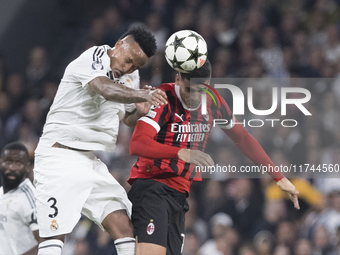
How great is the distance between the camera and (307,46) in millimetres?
7168

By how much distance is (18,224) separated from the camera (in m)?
4.45

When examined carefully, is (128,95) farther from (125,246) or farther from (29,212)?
(29,212)

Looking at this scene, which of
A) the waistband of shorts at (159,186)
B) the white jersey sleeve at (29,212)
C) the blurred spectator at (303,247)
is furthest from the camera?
the blurred spectator at (303,247)

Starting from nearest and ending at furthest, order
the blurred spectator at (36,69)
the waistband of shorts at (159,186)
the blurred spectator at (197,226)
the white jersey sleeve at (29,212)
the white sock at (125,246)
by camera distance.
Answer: the white sock at (125,246), the waistband of shorts at (159,186), the white jersey sleeve at (29,212), the blurred spectator at (197,226), the blurred spectator at (36,69)

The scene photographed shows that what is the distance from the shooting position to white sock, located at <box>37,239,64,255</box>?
9.93ft

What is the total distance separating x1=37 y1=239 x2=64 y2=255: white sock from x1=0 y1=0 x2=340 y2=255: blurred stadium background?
2.51 meters

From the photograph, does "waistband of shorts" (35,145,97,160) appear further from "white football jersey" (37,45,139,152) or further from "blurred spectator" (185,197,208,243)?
"blurred spectator" (185,197,208,243)

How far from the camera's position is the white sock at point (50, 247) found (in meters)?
3.03

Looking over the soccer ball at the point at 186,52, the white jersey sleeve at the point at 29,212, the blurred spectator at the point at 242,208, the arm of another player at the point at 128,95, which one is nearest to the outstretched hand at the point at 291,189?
the soccer ball at the point at 186,52

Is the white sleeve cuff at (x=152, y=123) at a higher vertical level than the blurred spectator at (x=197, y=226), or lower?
higher

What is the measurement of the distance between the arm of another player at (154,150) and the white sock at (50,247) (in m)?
0.84

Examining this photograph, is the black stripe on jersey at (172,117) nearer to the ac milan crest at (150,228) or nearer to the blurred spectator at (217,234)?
the ac milan crest at (150,228)

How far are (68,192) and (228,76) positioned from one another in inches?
175

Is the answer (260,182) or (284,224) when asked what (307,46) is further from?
(284,224)
